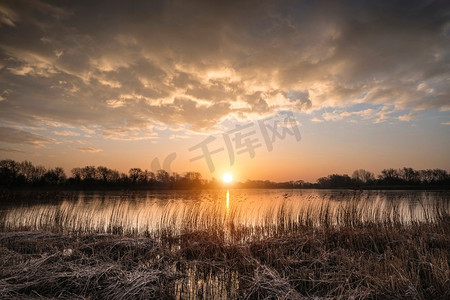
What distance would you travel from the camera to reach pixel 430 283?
4785mm

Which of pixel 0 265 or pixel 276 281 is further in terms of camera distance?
pixel 0 265

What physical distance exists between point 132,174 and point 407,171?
292ft

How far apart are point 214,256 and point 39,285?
4084 mm

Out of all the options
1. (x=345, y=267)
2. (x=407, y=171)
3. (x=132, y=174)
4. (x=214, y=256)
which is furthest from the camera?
(x=407, y=171)

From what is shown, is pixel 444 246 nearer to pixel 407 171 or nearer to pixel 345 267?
pixel 345 267

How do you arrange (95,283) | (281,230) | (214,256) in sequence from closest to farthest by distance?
(95,283) < (214,256) < (281,230)

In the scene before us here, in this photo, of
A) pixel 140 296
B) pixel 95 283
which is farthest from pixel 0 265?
pixel 140 296

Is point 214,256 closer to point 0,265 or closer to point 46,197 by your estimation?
point 0,265

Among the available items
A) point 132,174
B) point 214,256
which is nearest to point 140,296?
point 214,256

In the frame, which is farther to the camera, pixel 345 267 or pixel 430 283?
pixel 345 267

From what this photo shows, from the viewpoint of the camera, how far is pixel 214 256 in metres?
7.32

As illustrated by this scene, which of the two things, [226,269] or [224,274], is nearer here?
[224,274]

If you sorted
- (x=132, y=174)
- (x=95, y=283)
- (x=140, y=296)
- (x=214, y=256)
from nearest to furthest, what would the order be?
(x=140, y=296) < (x=95, y=283) < (x=214, y=256) < (x=132, y=174)

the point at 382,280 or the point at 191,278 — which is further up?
the point at 382,280
